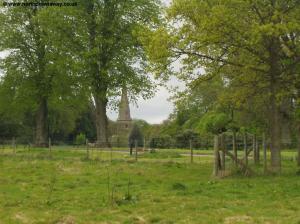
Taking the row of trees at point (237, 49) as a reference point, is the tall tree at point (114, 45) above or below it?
above

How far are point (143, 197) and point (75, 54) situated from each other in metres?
29.7

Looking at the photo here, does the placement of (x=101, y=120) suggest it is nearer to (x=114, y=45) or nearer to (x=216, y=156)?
(x=114, y=45)

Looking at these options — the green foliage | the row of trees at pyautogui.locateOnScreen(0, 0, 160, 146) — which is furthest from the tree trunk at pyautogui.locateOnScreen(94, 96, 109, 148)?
the green foliage

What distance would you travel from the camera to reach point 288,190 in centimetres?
1470

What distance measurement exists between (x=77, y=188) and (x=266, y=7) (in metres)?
10.1

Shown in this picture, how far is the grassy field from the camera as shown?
35.3 feet

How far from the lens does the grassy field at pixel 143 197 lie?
10750mm

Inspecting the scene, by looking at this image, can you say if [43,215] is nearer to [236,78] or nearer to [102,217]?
[102,217]

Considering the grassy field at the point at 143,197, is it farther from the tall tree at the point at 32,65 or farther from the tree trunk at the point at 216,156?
the tall tree at the point at 32,65

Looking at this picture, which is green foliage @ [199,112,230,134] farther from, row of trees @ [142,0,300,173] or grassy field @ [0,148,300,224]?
grassy field @ [0,148,300,224]

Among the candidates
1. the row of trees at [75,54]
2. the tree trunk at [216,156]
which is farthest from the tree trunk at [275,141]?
the row of trees at [75,54]

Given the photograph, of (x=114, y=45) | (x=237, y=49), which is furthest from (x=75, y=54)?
(x=237, y=49)

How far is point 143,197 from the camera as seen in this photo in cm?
1358

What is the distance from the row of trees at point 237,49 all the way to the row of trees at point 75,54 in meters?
15.8
